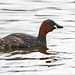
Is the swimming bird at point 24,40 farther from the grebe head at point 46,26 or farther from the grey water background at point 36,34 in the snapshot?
the grey water background at point 36,34

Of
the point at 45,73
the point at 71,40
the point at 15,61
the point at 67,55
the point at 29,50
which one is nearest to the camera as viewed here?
the point at 45,73

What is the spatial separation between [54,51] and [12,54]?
52.5 inches

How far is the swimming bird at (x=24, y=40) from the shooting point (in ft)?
44.7

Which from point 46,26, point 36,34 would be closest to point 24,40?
point 46,26

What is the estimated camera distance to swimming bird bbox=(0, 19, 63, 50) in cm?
1362

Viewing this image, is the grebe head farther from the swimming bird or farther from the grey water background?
the grey water background

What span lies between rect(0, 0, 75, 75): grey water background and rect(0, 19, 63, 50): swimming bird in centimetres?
34

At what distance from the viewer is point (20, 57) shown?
40.5ft

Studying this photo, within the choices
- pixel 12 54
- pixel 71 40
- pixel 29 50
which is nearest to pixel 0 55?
pixel 12 54

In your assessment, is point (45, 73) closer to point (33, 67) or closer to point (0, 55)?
point (33, 67)

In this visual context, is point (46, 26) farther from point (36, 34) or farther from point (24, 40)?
point (24, 40)

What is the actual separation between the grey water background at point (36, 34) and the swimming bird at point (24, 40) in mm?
342

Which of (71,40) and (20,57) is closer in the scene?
(20,57)

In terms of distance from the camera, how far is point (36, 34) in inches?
613
